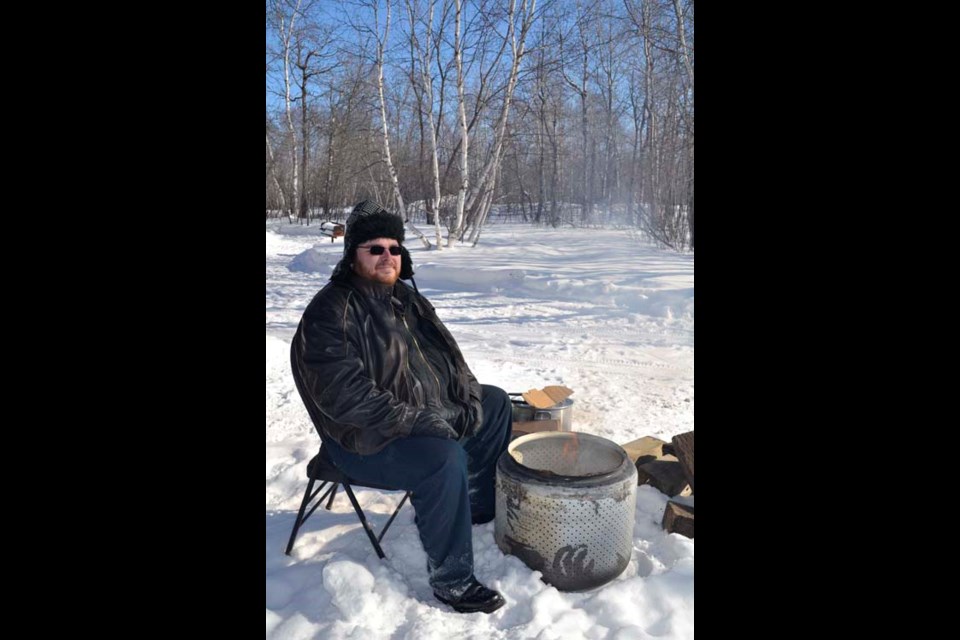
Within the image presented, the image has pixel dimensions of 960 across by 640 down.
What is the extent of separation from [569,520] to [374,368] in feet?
3.33

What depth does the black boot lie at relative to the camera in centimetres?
241

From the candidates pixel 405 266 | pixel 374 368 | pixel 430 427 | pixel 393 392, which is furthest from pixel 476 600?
pixel 405 266

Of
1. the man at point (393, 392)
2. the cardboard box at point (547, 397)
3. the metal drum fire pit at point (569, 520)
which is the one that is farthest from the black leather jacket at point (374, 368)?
the cardboard box at point (547, 397)

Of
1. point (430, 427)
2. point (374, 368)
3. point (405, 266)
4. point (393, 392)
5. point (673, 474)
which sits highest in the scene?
point (405, 266)

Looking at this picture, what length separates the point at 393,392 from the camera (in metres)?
2.71

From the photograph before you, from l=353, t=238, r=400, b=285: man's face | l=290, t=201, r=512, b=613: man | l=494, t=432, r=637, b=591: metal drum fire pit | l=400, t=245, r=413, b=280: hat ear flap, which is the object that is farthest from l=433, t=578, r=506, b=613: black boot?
l=400, t=245, r=413, b=280: hat ear flap

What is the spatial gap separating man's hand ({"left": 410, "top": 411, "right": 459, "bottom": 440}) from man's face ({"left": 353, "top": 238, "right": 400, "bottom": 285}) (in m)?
0.65

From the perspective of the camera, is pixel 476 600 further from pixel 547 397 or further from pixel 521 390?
pixel 521 390

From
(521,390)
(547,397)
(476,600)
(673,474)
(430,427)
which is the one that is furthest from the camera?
(521,390)

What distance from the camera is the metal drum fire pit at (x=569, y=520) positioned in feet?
8.23
